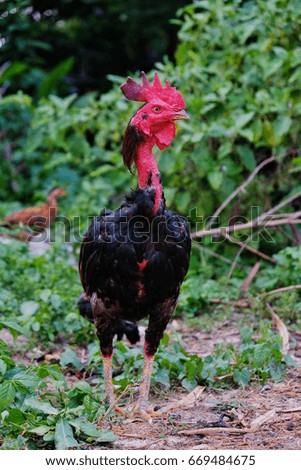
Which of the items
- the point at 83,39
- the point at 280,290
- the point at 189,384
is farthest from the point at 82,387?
the point at 83,39

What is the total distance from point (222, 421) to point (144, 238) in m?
1.11

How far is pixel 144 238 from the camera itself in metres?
3.88

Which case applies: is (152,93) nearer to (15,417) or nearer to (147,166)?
(147,166)

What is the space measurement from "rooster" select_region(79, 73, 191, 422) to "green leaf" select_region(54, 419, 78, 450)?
0.72m

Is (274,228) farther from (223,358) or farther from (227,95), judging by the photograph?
(223,358)

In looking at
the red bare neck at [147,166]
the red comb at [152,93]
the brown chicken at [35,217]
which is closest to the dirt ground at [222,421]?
the red bare neck at [147,166]

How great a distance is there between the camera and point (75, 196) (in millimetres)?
8938

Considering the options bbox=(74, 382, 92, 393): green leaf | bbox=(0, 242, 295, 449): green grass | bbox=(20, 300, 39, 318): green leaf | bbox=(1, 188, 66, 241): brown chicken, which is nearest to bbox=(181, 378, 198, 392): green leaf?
bbox=(0, 242, 295, 449): green grass

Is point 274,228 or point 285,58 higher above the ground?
point 285,58

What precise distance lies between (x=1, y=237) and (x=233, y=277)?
2.46 metres

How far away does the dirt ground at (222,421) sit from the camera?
3.62m

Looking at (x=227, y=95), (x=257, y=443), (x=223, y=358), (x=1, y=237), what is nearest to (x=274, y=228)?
(x=227, y=95)

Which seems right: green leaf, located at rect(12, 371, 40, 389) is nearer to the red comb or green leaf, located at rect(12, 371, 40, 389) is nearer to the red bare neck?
the red bare neck

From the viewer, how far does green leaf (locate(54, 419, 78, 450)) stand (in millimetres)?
3359
